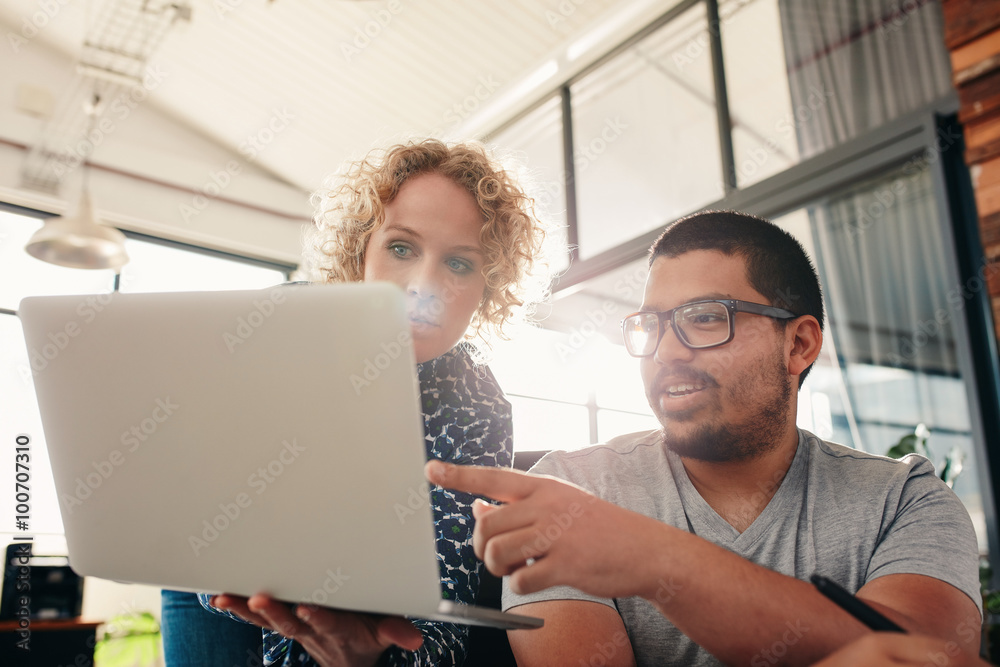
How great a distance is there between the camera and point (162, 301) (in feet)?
2.03

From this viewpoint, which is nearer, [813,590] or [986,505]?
[813,590]

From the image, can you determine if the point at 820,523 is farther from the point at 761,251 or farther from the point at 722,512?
the point at 761,251

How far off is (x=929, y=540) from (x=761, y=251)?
1.80ft

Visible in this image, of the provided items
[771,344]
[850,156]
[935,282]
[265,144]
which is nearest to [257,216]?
[265,144]

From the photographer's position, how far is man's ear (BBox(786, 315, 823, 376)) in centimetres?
124

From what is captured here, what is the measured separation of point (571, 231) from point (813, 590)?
3616 millimetres

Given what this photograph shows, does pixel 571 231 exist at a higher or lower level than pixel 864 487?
higher

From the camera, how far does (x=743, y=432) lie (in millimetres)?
1103

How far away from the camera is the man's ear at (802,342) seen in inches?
48.7

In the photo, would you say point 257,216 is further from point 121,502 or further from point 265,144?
point 121,502
